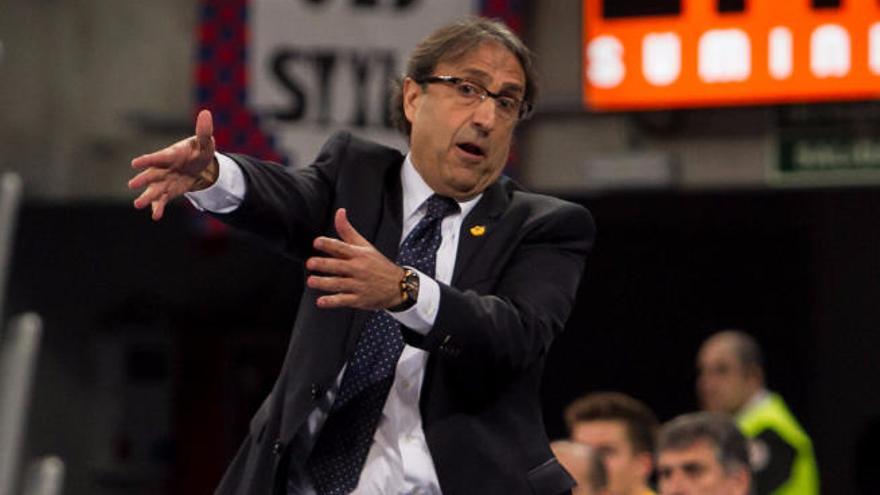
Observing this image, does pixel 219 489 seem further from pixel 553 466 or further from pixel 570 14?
pixel 570 14

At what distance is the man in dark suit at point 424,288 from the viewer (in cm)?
288

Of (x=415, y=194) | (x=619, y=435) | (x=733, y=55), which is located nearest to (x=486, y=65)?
(x=415, y=194)

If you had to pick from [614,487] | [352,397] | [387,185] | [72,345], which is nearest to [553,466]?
[352,397]

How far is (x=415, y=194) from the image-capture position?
3.15 metres

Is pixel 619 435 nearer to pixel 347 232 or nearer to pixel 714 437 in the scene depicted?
pixel 714 437

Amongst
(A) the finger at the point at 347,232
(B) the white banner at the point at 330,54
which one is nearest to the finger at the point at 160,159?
(A) the finger at the point at 347,232

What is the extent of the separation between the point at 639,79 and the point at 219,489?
5914mm

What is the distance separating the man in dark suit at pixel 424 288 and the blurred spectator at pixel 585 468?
8.24 ft

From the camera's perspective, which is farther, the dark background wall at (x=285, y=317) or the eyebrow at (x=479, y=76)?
the dark background wall at (x=285, y=317)

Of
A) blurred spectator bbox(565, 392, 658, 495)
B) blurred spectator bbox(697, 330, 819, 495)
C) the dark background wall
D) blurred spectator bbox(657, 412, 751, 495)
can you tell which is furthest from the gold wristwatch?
the dark background wall

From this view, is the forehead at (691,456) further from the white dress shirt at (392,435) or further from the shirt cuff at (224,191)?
the shirt cuff at (224,191)

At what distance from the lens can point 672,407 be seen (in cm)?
1084

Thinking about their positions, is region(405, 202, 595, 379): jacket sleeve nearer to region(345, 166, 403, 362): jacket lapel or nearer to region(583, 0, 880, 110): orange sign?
region(345, 166, 403, 362): jacket lapel

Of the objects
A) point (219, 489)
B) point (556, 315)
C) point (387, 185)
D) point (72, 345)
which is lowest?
point (72, 345)
